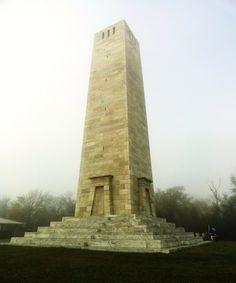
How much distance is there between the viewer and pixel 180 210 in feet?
98.2

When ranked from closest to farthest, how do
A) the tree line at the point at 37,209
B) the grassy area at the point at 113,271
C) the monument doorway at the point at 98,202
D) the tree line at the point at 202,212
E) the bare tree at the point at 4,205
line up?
the grassy area at the point at 113,271
the monument doorway at the point at 98,202
the tree line at the point at 202,212
the tree line at the point at 37,209
the bare tree at the point at 4,205

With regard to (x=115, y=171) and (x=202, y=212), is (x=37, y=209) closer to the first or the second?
(x=202, y=212)

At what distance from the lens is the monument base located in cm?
905

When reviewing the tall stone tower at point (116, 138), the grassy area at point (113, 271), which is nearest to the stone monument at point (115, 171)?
the tall stone tower at point (116, 138)

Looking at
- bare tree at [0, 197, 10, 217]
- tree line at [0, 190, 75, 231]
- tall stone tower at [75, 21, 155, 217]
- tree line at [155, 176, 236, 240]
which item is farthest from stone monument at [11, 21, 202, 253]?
bare tree at [0, 197, 10, 217]

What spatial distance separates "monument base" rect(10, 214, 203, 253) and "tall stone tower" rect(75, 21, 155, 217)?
1.72 metres

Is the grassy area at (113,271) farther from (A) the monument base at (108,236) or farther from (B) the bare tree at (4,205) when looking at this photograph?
(B) the bare tree at (4,205)

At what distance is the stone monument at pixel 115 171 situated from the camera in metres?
10.5

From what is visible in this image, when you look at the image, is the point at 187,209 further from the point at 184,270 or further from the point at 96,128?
the point at 184,270

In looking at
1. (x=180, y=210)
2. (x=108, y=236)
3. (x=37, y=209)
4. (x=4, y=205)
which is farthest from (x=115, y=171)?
(x=4, y=205)

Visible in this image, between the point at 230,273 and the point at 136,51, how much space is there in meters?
18.7

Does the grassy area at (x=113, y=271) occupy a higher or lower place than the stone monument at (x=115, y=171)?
lower

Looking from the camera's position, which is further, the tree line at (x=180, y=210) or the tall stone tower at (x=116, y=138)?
the tree line at (x=180, y=210)

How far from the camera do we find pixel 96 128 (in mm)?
16672
